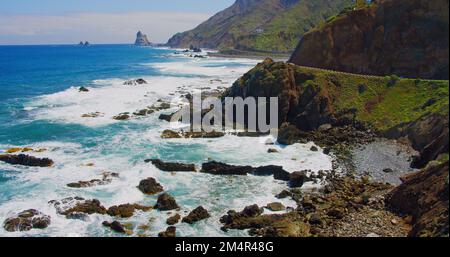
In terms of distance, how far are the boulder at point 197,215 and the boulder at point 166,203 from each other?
2187 millimetres

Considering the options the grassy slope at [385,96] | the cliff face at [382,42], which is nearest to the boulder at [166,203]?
the grassy slope at [385,96]

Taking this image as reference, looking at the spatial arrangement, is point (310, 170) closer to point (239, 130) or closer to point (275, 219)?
point (275, 219)

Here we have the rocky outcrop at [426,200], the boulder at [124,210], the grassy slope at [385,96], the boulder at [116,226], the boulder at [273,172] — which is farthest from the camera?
the grassy slope at [385,96]

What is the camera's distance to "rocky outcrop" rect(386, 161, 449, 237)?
2288cm

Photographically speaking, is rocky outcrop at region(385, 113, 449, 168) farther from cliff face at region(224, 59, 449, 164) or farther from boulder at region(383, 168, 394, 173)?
boulder at region(383, 168, 394, 173)

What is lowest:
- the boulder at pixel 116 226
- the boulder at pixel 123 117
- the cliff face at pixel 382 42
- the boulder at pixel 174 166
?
the boulder at pixel 116 226

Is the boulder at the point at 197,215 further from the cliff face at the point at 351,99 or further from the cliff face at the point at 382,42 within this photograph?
the cliff face at the point at 382,42

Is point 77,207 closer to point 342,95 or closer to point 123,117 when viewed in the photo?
point 123,117

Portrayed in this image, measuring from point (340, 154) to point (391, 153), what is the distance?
5.04m

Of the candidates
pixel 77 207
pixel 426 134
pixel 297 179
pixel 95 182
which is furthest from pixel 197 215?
pixel 426 134

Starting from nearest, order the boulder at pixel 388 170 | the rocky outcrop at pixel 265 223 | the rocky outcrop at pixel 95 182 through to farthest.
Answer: the rocky outcrop at pixel 265 223, the rocky outcrop at pixel 95 182, the boulder at pixel 388 170

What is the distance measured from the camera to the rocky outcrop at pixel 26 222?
2825 centimetres
